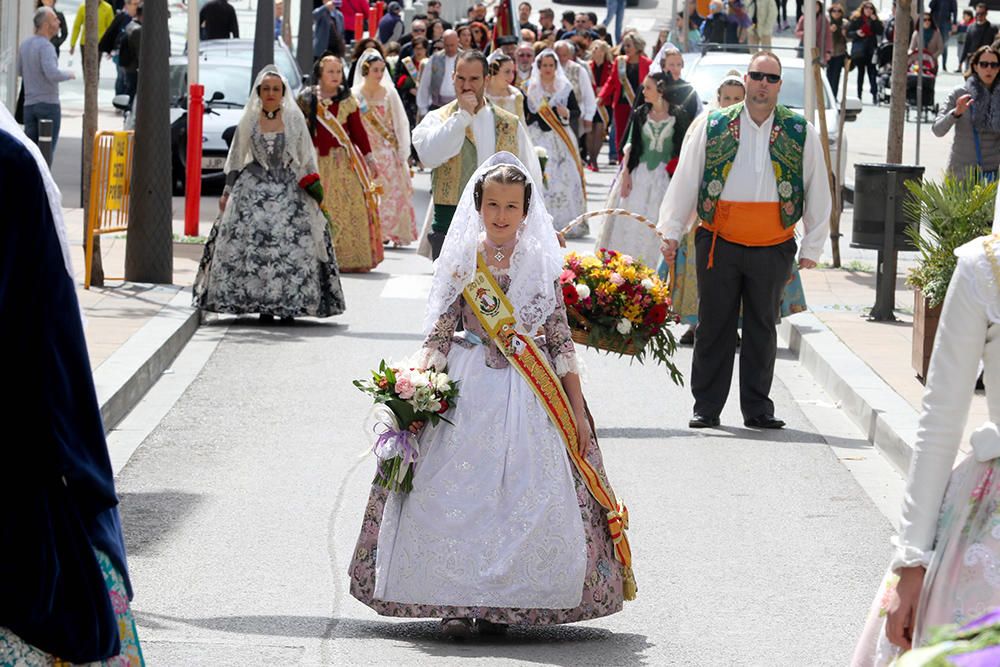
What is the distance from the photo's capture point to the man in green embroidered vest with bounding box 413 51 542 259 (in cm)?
1340

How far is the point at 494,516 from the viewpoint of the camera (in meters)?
6.76

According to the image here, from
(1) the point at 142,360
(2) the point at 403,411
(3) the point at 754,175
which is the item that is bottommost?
(1) the point at 142,360

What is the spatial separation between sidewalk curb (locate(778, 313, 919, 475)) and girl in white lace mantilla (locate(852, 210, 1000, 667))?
545 centimetres

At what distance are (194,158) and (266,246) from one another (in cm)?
464

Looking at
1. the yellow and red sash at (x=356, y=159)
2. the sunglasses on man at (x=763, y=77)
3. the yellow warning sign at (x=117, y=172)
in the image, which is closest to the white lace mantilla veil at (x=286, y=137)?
the yellow warning sign at (x=117, y=172)

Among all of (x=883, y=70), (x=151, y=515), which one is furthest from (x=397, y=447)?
(x=883, y=70)

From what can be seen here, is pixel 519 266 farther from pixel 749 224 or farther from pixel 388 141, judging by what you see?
pixel 388 141

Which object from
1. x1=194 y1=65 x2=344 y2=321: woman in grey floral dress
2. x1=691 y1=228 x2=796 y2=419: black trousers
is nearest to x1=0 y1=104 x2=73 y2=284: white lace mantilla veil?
x1=691 y1=228 x2=796 y2=419: black trousers

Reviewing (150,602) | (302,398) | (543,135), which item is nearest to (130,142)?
(302,398)

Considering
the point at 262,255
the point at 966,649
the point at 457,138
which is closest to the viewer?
the point at 966,649

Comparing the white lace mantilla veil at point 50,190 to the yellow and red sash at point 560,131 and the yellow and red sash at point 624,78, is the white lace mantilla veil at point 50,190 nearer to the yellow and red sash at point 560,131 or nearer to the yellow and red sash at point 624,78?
the yellow and red sash at point 560,131

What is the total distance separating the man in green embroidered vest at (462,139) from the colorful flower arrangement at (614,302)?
3461 mm

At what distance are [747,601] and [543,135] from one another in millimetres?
14549

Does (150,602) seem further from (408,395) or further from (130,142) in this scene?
(130,142)
